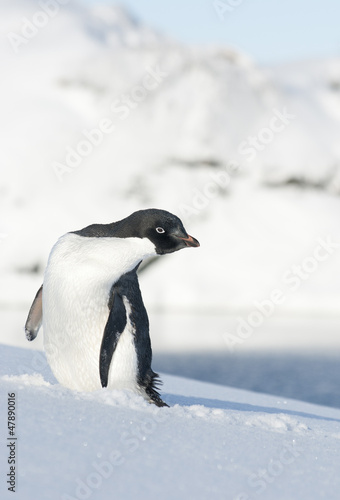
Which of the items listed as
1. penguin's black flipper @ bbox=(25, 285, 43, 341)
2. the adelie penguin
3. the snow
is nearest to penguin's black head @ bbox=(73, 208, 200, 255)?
the adelie penguin

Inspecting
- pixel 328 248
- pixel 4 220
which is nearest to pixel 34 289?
pixel 4 220

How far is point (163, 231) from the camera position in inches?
147

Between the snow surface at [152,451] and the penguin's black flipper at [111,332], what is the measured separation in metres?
0.20

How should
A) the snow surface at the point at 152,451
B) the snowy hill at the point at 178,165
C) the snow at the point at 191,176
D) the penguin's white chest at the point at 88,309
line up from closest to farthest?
the snow surface at the point at 152,451
the penguin's white chest at the point at 88,309
the snow at the point at 191,176
the snowy hill at the point at 178,165

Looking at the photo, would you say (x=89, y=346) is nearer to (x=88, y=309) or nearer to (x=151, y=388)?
(x=88, y=309)

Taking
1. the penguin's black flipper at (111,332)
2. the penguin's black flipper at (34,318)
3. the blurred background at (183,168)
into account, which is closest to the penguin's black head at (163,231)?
the penguin's black flipper at (111,332)

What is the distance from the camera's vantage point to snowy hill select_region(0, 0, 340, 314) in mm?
42156

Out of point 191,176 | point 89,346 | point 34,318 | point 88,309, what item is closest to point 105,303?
point 88,309

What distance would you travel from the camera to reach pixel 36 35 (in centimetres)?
5909

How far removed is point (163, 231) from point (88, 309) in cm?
65

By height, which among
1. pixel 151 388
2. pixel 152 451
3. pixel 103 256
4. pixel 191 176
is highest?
pixel 103 256

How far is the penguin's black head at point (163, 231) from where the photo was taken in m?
3.72

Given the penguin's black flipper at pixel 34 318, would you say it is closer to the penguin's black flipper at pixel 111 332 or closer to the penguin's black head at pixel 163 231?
the penguin's black flipper at pixel 111 332

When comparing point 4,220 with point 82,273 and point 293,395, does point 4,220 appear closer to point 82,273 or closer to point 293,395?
point 293,395
